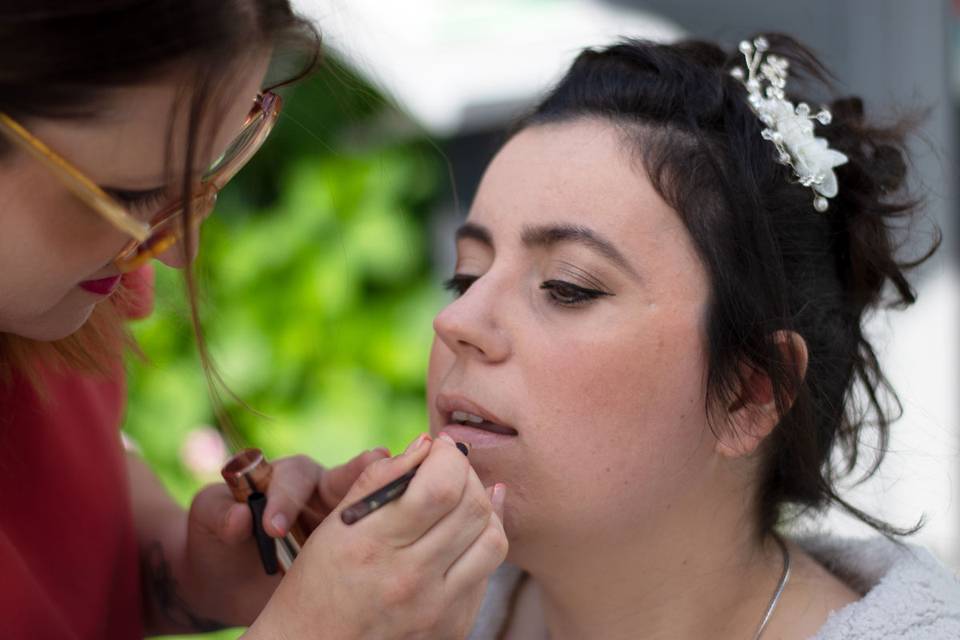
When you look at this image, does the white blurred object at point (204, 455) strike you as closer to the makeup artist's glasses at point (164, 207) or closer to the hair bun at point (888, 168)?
the makeup artist's glasses at point (164, 207)

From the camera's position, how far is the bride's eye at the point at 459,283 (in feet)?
5.17

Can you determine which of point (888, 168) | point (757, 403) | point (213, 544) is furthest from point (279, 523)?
point (888, 168)

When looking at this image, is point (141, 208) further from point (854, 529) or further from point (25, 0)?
point (854, 529)

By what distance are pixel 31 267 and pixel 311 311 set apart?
2241 mm

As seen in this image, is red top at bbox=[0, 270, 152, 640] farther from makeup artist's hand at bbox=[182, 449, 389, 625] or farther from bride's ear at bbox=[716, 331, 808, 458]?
bride's ear at bbox=[716, 331, 808, 458]

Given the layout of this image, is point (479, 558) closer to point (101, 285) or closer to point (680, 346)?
point (680, 346)

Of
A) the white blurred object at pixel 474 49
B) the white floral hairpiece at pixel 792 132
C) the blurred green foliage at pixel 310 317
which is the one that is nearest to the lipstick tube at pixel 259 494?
the white floral hairpiece at pixel 792 132

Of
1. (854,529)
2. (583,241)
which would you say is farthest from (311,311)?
(583,241)

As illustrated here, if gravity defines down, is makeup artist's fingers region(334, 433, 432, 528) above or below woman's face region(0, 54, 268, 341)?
below

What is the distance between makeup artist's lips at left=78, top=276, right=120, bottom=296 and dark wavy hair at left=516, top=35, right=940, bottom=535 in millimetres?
640

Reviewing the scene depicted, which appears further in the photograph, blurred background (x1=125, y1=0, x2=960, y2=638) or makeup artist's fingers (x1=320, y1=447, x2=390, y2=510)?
blurred background (x1=125, y1=0, x2=960, y2=638)

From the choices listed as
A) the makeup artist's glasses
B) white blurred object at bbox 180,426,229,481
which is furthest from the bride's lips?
white blurred object at bbox 180,426,229,481

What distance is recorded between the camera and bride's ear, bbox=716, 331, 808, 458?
148 cm

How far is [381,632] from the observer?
1.19 metres
